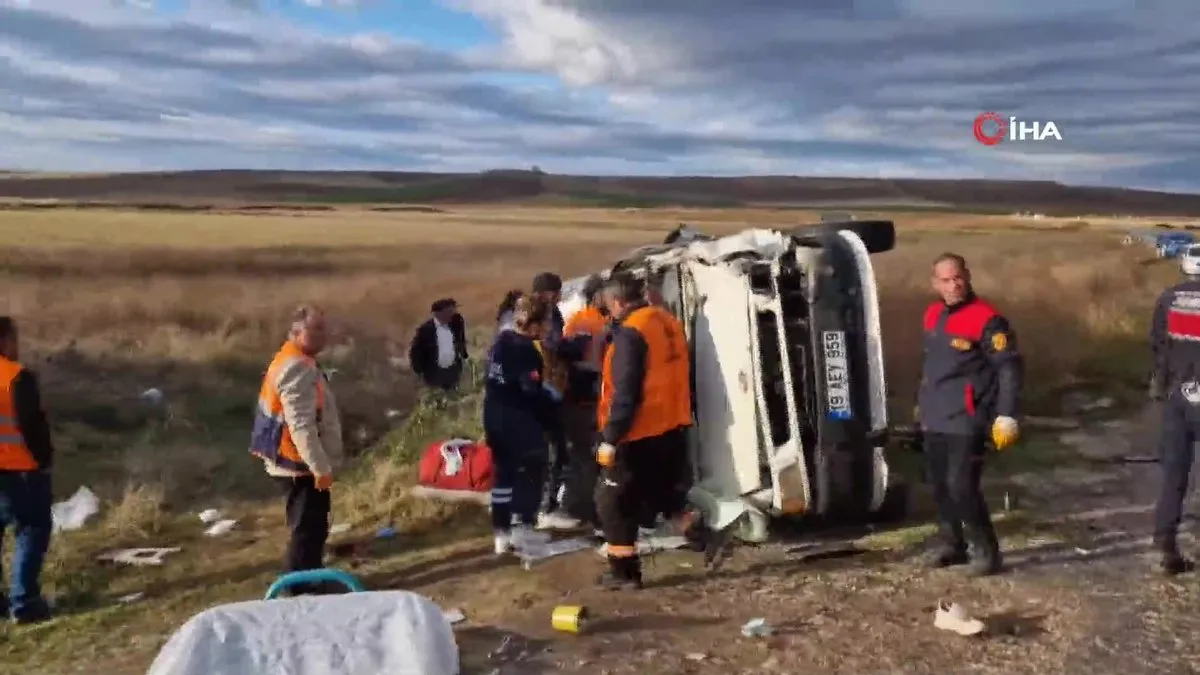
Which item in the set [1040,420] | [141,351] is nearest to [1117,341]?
[1040,420]

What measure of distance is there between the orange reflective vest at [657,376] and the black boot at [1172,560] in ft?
8.25

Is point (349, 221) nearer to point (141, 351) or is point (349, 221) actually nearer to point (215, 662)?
point (141, 351)

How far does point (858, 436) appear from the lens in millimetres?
5727

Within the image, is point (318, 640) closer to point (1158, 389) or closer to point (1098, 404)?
point (1158, 389)

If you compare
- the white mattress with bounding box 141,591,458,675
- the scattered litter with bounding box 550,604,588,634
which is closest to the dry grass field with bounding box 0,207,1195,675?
the scattered litter with bounding box 550,604,588,634

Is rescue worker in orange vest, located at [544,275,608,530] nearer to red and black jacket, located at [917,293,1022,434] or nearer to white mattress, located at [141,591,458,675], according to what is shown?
red and black jacket, located at [917,293,1022,434]

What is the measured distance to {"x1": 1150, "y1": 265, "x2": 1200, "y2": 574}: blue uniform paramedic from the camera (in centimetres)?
533

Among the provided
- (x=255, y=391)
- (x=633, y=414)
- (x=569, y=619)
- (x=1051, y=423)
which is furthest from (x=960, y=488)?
(x=255, y=391)

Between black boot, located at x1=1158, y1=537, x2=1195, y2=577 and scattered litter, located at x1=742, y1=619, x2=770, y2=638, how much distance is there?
2.16 metres

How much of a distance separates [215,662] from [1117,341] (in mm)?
14647

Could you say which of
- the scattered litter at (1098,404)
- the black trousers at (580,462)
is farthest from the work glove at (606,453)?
the scattered litter at (1098,404)

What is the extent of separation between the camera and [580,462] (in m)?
7.04

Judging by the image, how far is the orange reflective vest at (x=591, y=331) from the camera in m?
6.97

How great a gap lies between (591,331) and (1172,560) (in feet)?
11.5
